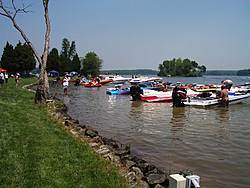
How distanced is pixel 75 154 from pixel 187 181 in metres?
3.21

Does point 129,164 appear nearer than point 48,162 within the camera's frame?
No

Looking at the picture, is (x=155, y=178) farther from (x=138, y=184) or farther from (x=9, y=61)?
(x=9, y=61)

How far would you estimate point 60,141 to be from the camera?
660cm

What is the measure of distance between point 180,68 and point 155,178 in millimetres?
167217

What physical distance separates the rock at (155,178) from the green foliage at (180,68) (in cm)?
16328

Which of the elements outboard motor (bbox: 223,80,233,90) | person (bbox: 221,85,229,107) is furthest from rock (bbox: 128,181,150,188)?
person (bbox: 221,85,229,107)

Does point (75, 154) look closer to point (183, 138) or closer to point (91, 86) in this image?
point (183, 138)

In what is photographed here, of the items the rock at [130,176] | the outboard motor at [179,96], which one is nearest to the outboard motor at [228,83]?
the outboard motor at [179,96]

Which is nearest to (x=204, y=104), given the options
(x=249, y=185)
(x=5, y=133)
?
(x=249, y=185)

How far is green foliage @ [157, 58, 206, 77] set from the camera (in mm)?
162125

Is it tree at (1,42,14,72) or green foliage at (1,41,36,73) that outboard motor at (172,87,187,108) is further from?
tree at (1,42,14,72)

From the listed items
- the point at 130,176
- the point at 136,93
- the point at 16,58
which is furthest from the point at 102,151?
the point at 16,58

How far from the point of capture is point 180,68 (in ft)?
542

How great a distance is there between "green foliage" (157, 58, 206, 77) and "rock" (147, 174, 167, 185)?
163m
